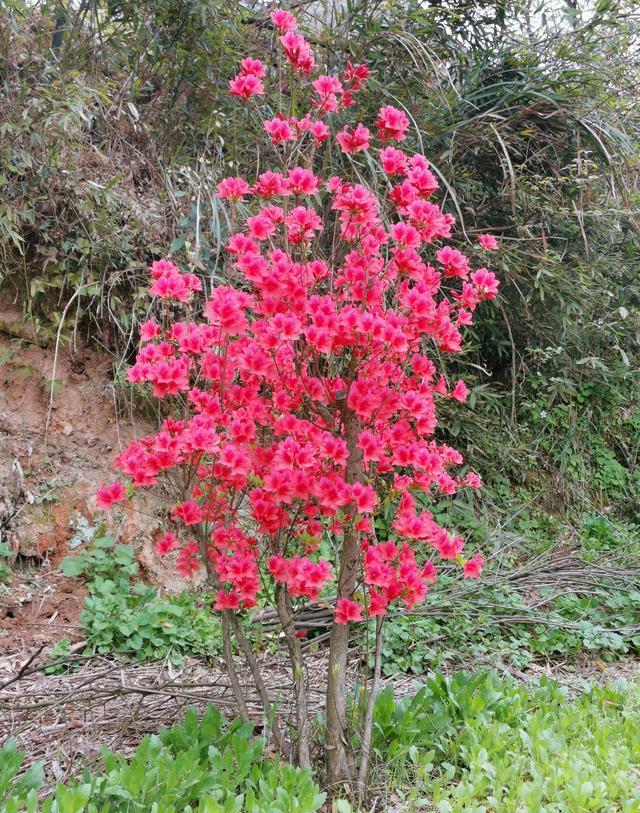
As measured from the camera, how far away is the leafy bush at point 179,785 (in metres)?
1.62

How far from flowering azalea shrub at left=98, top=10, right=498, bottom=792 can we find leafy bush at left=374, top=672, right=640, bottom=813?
24cm

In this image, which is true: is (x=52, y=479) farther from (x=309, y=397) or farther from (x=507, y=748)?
(x=507, y=748)

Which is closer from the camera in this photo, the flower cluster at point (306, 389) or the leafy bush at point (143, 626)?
the flower cluster at point (306, 389)

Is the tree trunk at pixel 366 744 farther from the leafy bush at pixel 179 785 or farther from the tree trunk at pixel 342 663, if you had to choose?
the leafy bush at pixel 179 785

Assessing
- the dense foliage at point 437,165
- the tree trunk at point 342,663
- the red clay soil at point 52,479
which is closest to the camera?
the tree trunk at point 342,663

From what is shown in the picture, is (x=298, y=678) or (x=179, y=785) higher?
(x=298, y=678)

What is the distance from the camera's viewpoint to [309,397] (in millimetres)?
1888

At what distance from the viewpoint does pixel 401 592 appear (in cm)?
180

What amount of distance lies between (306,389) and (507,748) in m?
1.25

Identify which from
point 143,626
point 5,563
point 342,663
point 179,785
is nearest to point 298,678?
point 342,663

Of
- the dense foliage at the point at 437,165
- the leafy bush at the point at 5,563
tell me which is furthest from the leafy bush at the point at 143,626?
the dense foliage at the point at 437,165

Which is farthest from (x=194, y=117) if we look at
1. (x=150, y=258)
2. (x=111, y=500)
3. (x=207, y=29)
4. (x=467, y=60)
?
(x=111, y=500)

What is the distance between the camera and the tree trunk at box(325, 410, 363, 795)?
1.93 metres

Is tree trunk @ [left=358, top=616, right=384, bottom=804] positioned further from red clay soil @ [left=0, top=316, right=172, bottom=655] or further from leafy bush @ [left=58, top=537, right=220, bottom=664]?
red clay soil @ [left=0, top=316, right=172, bottom=655]
